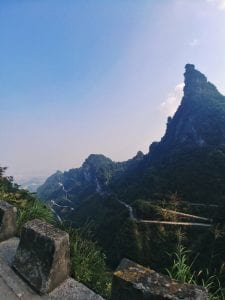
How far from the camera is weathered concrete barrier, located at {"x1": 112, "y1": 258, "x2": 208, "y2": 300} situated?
2.30m

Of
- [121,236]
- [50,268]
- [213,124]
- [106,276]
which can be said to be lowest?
[121,236]

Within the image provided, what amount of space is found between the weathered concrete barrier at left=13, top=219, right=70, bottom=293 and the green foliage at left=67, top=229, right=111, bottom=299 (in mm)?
371

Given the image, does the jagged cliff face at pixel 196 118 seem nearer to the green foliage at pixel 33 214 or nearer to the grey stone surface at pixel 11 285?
the green foliage at pixel 33 214

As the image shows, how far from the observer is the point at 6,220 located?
439cm

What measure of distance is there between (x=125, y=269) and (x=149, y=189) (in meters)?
85.7

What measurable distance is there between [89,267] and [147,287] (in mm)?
1835

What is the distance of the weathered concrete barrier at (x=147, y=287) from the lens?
2303mm

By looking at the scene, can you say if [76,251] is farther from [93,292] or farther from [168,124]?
[168,124]

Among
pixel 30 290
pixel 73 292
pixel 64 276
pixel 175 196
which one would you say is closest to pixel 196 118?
pixel 175 196

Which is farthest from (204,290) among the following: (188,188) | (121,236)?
(188,188)

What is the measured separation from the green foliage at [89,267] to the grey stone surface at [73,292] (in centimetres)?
21

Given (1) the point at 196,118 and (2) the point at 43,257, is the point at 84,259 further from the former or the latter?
(1) the point at 196,118

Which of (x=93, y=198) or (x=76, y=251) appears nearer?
(x=76, y=251)

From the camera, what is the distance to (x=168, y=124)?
15450cm
